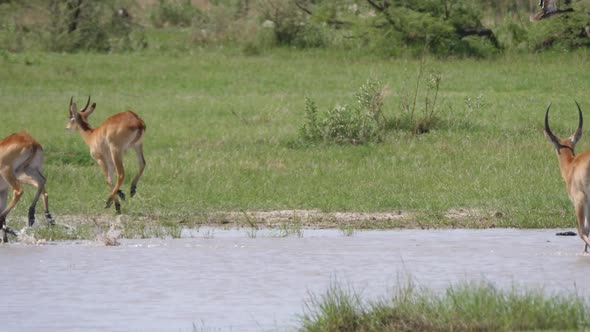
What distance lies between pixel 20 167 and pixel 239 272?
3318mm

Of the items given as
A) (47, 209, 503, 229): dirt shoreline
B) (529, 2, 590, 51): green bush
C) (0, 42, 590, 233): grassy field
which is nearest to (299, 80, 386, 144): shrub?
(0, 42, 590, 233): grassy field

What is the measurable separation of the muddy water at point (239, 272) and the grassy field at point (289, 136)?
1.00 metres

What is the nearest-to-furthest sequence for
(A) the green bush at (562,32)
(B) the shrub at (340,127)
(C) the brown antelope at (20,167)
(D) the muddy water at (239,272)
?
(D) the muddy water at (239,272), (C) the brown antelope at (20,167), (B) the shrub at (340,127), (A) the green bush at (562,32)

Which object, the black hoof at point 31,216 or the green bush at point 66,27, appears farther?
the green bush at point 66,27

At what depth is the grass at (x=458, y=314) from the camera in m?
6.19

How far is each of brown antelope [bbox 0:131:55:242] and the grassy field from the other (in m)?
0.63

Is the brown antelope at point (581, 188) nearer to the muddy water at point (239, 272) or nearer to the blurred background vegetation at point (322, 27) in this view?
the muddy water at point (239, 272)

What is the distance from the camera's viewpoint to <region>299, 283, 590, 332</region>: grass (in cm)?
619

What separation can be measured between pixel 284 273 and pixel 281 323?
1.70m

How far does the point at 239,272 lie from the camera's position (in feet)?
29.0

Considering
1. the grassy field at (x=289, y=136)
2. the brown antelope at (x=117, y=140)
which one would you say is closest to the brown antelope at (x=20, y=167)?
the grassy field at (x=289, y=136)

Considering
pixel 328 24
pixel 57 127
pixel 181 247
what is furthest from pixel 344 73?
pixel 181 247

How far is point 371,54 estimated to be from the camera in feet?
79.2

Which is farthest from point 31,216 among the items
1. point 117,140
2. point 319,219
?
point 319,219
